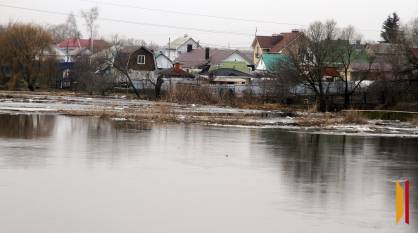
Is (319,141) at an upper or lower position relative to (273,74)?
lower

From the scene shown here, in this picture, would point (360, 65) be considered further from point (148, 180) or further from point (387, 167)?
point (148, 180)

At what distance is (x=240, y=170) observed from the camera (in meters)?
19.4

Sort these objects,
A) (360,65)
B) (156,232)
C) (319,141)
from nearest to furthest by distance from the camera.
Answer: (156,232) → (319,141) → (360,65)

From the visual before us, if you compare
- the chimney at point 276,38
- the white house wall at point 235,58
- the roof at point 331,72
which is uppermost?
the chimney at point 276,38

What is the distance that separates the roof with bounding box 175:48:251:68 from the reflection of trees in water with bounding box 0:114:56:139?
69276 millimetres

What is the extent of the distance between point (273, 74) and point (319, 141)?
128 feet

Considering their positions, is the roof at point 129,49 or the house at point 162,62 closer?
the roof at point 129,49

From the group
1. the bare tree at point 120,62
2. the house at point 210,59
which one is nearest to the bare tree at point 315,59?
the bare tree at point 120,62

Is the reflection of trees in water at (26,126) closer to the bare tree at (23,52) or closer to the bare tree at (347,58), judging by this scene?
the bare tree at (347,58)

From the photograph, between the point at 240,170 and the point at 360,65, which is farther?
the point at 360,65

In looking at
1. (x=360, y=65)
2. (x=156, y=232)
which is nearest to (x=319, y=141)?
(x=156, y=232)

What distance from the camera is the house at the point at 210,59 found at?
106 metres

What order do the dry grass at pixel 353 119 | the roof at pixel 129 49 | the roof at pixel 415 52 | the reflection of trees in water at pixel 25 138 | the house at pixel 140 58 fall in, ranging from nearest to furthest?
the reflection of trees in water at pixel 25 138
the dry grass at pixel 353 119
the roof at pixel 415 52
the house at pixel 140 58
the roof at pixel 129 49

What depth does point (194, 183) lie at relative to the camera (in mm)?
16594
